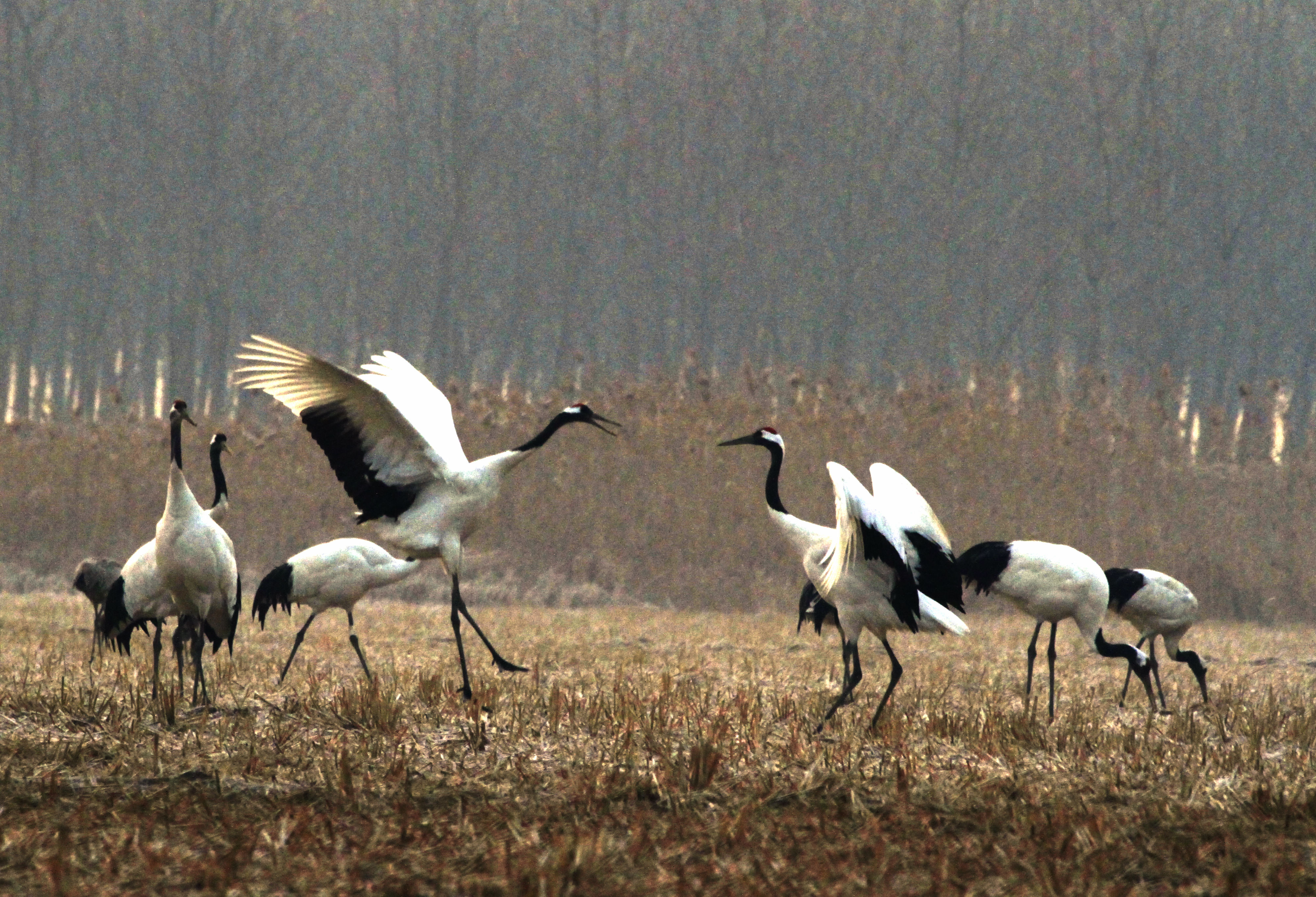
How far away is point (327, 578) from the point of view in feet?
28.8

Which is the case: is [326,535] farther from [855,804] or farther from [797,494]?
[855,804]

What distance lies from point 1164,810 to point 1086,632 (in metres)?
4.10

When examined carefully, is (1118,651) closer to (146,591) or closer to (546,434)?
(546,434)

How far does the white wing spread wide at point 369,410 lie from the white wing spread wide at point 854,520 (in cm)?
204

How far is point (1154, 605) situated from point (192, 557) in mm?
5317

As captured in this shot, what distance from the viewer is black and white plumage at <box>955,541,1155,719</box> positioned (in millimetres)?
8148

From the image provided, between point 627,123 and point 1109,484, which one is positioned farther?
point 627,123

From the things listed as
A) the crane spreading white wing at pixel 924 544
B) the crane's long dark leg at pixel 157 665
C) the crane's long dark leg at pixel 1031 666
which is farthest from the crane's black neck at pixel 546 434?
the crane's long dark leg at pixel 1031 666

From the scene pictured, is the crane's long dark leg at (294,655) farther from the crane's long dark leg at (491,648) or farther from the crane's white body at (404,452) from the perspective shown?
the crane's white body at (404,452)

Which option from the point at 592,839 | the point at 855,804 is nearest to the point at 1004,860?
the point at 855,804

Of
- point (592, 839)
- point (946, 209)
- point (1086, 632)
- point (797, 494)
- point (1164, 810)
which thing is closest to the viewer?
point (592, 839)

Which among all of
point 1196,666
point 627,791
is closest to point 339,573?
point 627,791

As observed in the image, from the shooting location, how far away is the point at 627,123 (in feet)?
113

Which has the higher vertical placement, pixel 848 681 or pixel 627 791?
pixel 848 681
